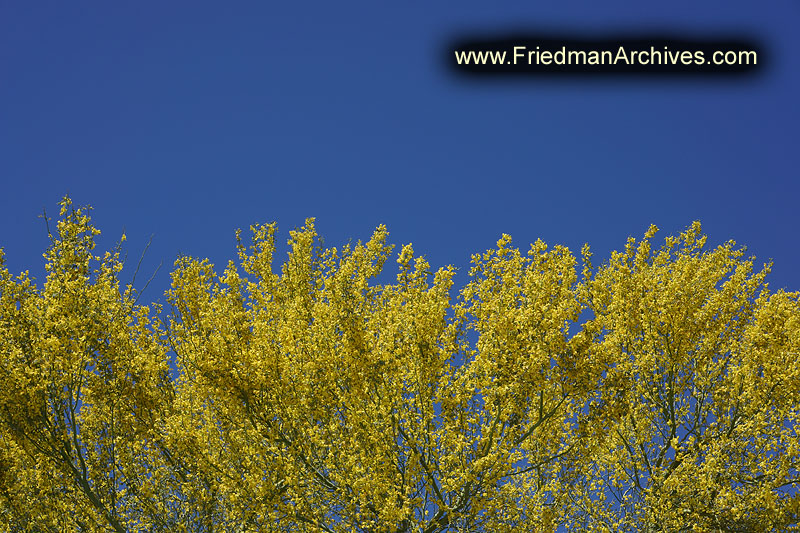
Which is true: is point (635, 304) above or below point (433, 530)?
above

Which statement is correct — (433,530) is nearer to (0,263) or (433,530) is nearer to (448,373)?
(448,373)

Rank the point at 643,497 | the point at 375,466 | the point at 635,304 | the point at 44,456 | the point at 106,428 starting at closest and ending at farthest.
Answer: the point at 375,466 → the point at 44,456 → the point at 106,428 → the point at 643,497 → the point at 635,304

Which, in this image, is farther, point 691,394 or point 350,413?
point 691,394

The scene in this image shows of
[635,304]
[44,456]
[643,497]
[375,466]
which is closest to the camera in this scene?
[375,466]

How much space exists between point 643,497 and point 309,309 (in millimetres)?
6991

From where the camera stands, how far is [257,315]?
13.5 m

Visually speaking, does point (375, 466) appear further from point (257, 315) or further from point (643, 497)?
point (643, 497)

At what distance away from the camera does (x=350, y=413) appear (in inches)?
414

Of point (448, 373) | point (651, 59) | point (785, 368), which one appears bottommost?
point (448, 373)

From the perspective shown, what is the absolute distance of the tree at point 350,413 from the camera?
34.5 ft

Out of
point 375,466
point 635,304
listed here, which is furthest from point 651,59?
point 375,466

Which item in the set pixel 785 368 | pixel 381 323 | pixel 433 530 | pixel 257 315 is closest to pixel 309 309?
pixel 257 315

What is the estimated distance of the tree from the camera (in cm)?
1051

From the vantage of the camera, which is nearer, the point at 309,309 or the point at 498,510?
the point at 498,510
